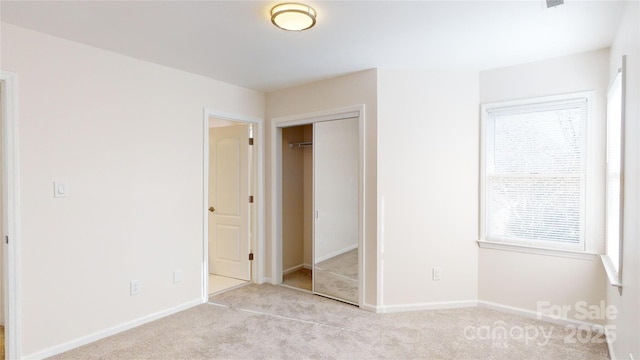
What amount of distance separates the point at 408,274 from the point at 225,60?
2.80 meters

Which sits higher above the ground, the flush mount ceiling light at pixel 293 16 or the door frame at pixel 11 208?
the flush mount ceiling light at pixel 293 16

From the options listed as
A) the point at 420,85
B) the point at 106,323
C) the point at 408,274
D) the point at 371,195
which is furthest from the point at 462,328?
the point at 106,323

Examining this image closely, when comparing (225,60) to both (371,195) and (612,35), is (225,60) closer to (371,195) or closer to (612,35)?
(371,195)

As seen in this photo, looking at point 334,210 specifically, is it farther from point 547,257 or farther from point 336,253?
point 547,257

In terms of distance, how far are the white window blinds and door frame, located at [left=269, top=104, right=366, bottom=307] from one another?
1.29 metres

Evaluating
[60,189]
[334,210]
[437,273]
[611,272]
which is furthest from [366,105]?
[60,189]

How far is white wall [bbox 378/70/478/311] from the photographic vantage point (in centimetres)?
335

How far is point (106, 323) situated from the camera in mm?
2822

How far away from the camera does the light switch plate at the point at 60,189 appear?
253 centimetres

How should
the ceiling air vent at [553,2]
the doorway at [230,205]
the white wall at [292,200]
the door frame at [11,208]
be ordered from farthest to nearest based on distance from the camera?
the white wall at [292,200]
the doorway at [230,205]
the door frame at [11,208]
the ceiling air vent at [553,2]

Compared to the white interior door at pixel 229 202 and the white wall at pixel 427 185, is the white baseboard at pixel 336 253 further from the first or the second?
the white interior door at pixel 229 202

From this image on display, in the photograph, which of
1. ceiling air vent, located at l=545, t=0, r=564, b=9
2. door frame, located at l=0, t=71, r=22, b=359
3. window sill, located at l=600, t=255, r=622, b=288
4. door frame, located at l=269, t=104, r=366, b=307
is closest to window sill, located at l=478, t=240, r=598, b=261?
window sill, located at l=600, t=255, r=622, b=288

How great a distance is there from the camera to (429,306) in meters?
3.38

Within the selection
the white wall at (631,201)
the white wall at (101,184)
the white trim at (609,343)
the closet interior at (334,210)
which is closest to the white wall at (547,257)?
the white trim at (609,343)
